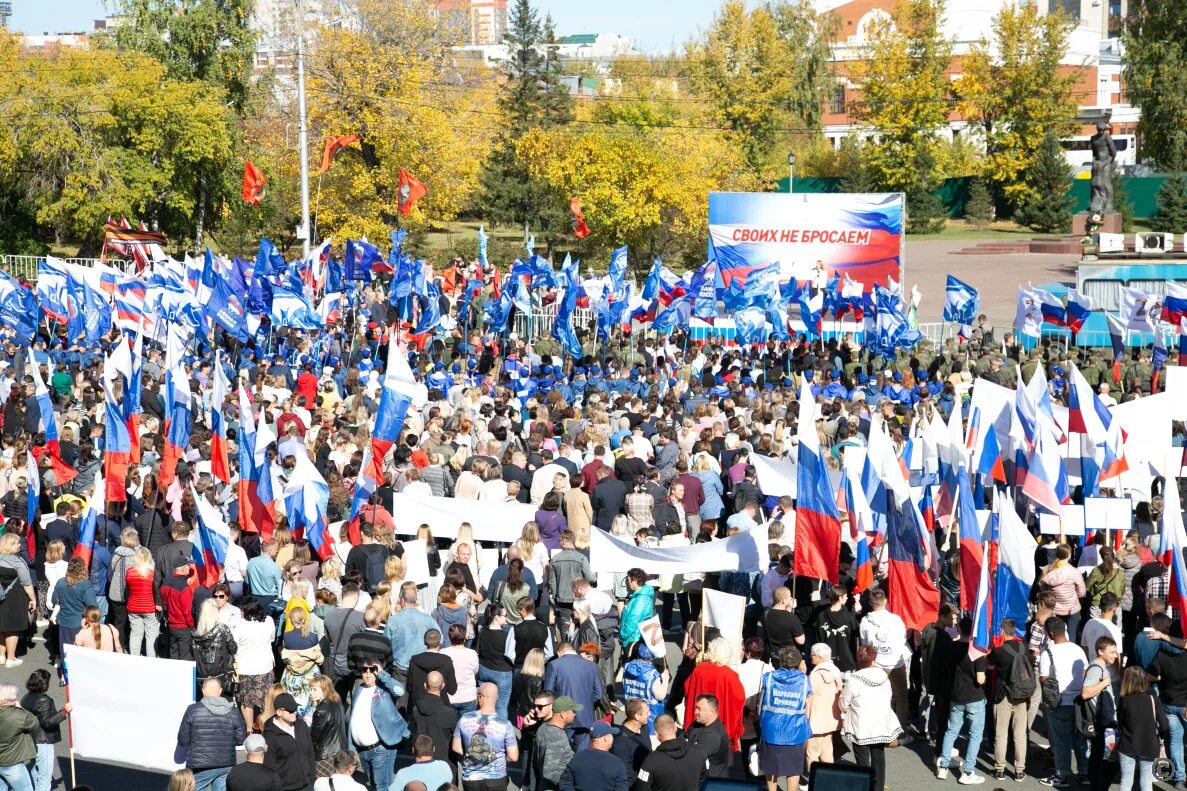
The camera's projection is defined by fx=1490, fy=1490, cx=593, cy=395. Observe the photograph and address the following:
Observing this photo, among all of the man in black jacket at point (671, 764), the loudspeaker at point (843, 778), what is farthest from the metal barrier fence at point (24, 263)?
the loudspeaker at point (843, 778)

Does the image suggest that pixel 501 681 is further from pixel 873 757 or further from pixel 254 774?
pixel 873 757

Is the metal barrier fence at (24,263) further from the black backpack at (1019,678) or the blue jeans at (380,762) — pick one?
the black backpack at (1019,678)

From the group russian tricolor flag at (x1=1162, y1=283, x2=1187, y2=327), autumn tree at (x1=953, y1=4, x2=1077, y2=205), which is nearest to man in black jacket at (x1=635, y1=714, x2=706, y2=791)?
russian tricolor flag at (x1=1162, y1=283, x2=1187, y2=327)

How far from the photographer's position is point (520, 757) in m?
11.4

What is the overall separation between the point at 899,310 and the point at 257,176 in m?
23.7

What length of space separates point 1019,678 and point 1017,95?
62.0 metres

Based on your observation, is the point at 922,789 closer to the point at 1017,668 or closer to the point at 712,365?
the point at 1017,668

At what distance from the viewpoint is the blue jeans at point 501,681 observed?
36.2 ft

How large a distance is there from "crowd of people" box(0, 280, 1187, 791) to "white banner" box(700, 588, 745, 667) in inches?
9.7

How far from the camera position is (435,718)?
32.0ft

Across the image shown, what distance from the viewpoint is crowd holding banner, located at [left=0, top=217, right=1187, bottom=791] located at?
1000 centimetres

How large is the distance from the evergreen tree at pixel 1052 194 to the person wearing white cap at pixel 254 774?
60.6 m

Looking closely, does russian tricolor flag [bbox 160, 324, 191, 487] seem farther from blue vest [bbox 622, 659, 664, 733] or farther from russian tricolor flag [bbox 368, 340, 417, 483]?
blue vest [bbox 622, 659, 664, 733]

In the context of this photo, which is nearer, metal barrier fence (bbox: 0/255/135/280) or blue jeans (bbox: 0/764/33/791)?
blue jeans (bbox: 0/764/33/791)
